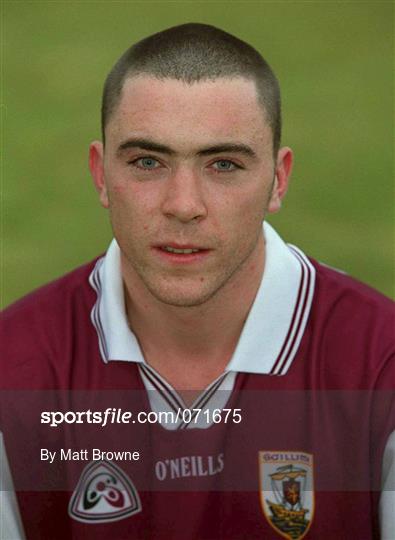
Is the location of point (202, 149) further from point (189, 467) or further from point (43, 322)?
point (189, 467)

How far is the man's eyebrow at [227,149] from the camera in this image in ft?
7.98

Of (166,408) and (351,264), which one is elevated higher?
(351,264)

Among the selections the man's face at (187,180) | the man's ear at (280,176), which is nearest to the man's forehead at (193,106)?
the man's face at (187,180)

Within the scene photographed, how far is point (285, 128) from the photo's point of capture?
4629mm

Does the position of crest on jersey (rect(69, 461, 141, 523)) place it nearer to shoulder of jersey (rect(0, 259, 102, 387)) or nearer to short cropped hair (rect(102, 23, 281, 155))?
shoulder of jersey (rect(0, 259, 102, 387))

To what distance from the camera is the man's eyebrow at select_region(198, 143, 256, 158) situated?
7.98 ft

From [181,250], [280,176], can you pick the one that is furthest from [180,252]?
[280,176]

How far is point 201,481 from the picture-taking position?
8.82ft

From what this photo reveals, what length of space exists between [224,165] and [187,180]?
0.37ft

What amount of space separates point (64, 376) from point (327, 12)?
2.95m

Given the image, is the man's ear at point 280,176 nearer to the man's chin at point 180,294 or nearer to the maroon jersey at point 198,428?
the maroon jersey at point 198,428

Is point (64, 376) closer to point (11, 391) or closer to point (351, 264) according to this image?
point (11, 391)

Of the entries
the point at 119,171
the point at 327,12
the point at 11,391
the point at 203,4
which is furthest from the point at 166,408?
the point at 327,12

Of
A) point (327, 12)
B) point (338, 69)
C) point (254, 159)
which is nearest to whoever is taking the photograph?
point (254, 159)
